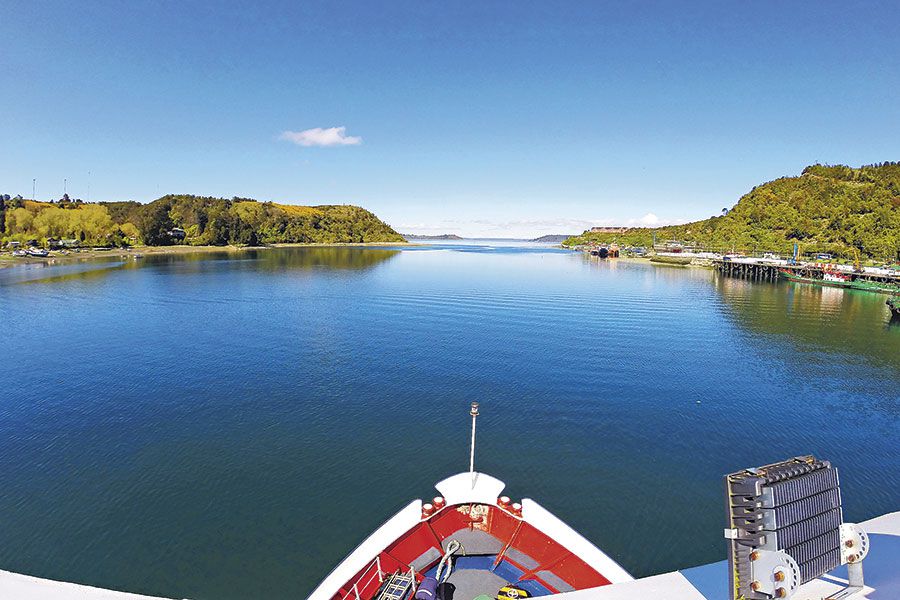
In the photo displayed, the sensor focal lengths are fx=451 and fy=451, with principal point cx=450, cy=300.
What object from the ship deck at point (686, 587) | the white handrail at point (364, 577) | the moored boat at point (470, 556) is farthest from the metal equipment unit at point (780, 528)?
the white handrail at point (364, 577)

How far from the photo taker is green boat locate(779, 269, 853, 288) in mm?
120375

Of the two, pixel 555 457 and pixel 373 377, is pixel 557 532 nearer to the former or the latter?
pixel 555 457

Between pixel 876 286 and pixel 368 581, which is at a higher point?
pixel 876 286

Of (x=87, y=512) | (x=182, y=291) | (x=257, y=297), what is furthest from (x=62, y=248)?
(x=87, y=512)

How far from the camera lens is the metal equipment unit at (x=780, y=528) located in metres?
7.99

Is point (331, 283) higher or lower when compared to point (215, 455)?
higher

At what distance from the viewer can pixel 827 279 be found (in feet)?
411

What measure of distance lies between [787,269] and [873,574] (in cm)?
16787

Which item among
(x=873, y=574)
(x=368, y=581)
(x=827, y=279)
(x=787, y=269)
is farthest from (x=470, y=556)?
(x=787, y=269)

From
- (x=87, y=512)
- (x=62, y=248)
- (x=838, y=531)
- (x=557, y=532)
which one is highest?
(x=62, y=248)

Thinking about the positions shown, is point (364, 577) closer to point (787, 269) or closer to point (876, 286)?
point (876, 286)

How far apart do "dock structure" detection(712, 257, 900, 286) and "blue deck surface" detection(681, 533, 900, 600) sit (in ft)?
463

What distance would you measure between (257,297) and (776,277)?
152 metres

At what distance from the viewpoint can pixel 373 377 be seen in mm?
42375
